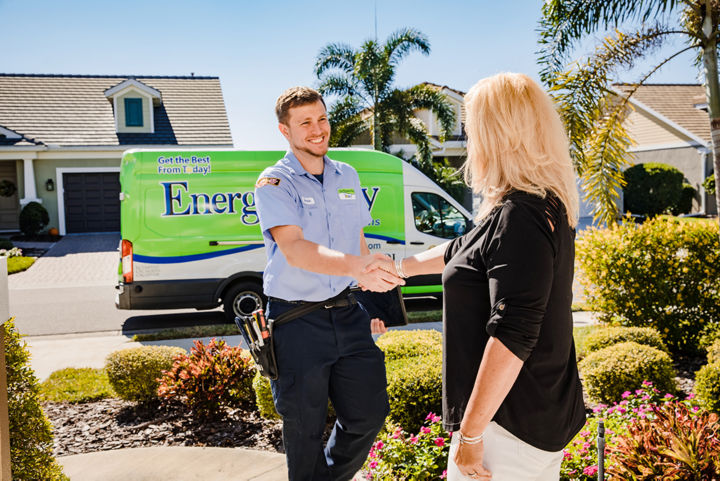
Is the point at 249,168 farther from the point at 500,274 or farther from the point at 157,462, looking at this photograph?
the point at 500,274

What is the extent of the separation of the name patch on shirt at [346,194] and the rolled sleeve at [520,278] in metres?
1.40

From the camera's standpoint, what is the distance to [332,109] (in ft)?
64.0

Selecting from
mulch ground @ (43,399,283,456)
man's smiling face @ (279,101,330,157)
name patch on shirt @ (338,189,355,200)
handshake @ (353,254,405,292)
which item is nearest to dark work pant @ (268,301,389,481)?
handshake @ (353,254,405,292)

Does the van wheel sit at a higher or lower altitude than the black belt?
lower

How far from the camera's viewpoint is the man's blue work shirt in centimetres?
285

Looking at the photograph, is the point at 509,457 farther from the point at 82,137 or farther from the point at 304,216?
the point at 82,137

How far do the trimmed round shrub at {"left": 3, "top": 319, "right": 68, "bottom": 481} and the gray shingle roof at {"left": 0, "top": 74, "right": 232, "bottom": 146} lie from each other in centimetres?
2037

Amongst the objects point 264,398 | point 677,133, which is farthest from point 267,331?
point 677,133

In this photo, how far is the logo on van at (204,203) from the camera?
8.86m

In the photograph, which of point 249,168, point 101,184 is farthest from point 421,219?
point 101,184

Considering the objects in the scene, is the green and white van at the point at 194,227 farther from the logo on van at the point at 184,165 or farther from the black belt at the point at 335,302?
the black belt at the point at 335,302

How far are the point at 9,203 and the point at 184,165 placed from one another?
59.9ft

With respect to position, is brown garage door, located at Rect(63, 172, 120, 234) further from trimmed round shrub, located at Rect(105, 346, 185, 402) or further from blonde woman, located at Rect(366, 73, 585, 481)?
blonde woman, located at Rect(366, 73, 585, 481)

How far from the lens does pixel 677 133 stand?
27969mm
